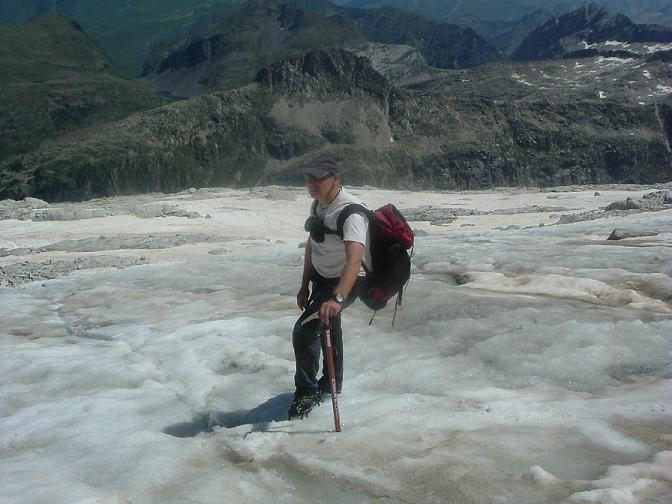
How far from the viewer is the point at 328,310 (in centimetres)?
546

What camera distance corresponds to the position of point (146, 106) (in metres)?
155

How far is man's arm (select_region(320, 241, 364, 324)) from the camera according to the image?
18.0 ft

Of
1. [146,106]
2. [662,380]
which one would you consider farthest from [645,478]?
[146,106]

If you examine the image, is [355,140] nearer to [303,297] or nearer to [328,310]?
[303,297]

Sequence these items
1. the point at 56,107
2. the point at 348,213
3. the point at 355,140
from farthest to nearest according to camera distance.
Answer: the point at 56,107 → the point at 355,140 → the point at 348,213

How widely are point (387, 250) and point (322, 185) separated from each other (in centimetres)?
83

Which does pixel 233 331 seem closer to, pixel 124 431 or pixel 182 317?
pixel 182 317

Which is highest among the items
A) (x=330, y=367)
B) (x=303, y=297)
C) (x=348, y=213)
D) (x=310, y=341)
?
(x=348, y=213)

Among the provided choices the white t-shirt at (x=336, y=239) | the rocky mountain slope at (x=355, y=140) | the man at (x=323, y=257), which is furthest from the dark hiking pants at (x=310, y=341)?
the rocky mountain slope at (x=355, y=140)

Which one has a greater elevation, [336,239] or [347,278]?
[336,239]

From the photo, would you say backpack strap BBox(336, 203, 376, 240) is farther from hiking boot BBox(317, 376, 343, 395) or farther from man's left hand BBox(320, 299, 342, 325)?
hiking boot BBox(317, 376, 343, 395)

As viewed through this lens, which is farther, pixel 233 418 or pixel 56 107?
pixel 56 107

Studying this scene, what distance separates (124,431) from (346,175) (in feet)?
262

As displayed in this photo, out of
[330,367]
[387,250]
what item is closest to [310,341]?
[330,367]
